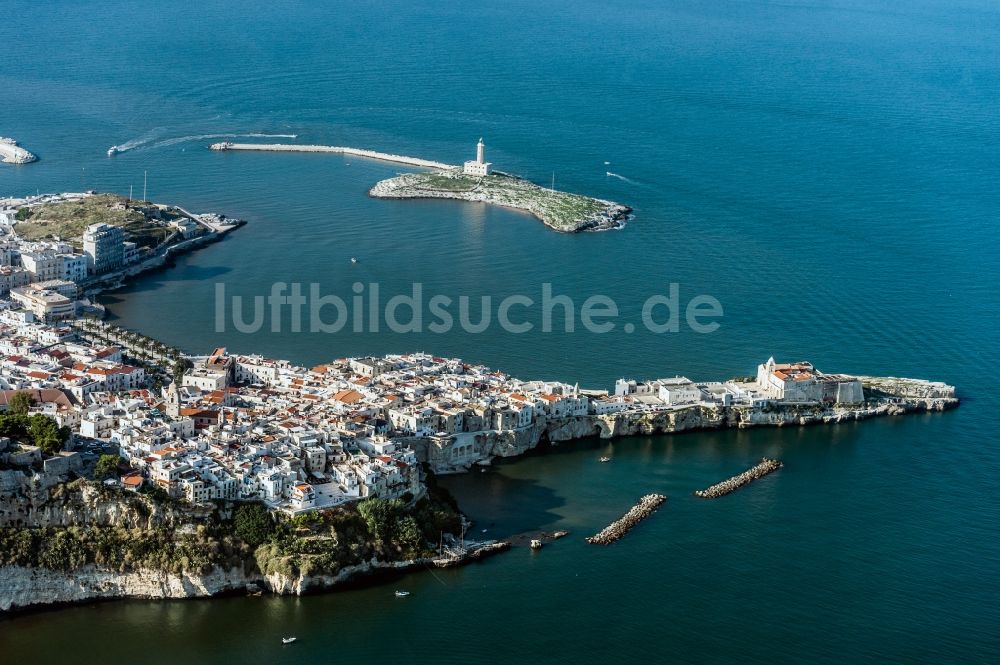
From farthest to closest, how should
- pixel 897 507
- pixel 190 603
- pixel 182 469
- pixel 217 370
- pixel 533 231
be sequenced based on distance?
pixel 533 231, pixel 217 370, pixel 897 507, pixel 182 469, pixel 190 603

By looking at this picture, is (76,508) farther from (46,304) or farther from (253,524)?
(46,304)

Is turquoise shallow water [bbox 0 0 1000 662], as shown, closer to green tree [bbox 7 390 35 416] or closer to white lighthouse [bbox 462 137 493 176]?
white lighthouse [bbox 462 137 493 176]

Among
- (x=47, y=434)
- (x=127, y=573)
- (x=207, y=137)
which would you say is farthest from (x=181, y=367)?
(x=207, y=137)

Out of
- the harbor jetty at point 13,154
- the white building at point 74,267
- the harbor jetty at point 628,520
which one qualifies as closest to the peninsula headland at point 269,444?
the harbor jetty at point 628,520

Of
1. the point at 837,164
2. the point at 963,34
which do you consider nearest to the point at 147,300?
the point at 837,164

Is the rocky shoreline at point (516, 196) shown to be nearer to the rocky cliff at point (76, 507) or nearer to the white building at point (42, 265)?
the white building at point (42, 265)

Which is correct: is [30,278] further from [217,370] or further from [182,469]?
[182,469]

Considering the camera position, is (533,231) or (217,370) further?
(533,231)
